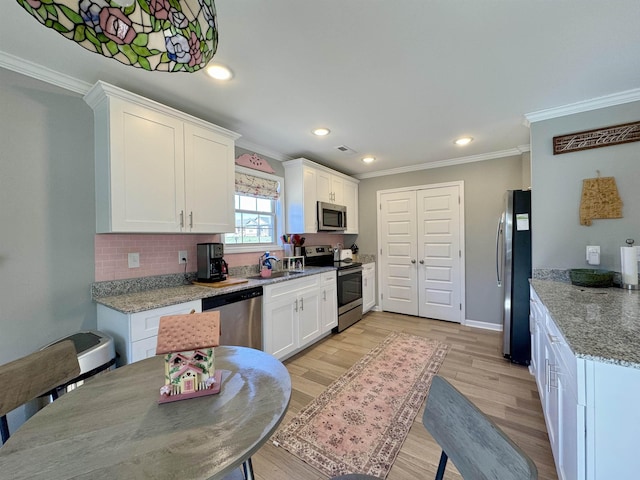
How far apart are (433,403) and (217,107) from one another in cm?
249

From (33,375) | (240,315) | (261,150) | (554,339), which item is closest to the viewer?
(33,375)

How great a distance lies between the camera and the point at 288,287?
2.76m

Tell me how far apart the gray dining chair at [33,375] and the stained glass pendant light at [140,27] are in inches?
44.2

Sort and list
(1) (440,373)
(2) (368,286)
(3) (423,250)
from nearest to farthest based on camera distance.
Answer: (1) (440,373) → (3) (423,250) → (2) (368,286)

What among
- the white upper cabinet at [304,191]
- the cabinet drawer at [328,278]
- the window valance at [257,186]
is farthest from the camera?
the white upper cabinet at [304,191]

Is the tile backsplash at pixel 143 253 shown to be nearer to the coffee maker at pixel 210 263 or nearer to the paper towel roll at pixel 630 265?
the coffee maker at pixel 210 263

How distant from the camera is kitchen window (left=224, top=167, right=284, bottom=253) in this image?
117 inches

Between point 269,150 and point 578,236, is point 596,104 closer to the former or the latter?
point 578,236

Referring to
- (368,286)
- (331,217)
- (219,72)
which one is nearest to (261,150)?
(331,217)

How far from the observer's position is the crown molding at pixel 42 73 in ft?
5.18

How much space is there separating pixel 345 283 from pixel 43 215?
10.0ft

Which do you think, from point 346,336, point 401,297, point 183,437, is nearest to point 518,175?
point 401,297

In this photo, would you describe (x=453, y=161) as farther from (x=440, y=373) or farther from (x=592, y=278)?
(x=440, y=373)

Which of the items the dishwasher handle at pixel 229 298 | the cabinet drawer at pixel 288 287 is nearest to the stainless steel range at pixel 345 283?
the cabinet drawer at pixel 288 287
